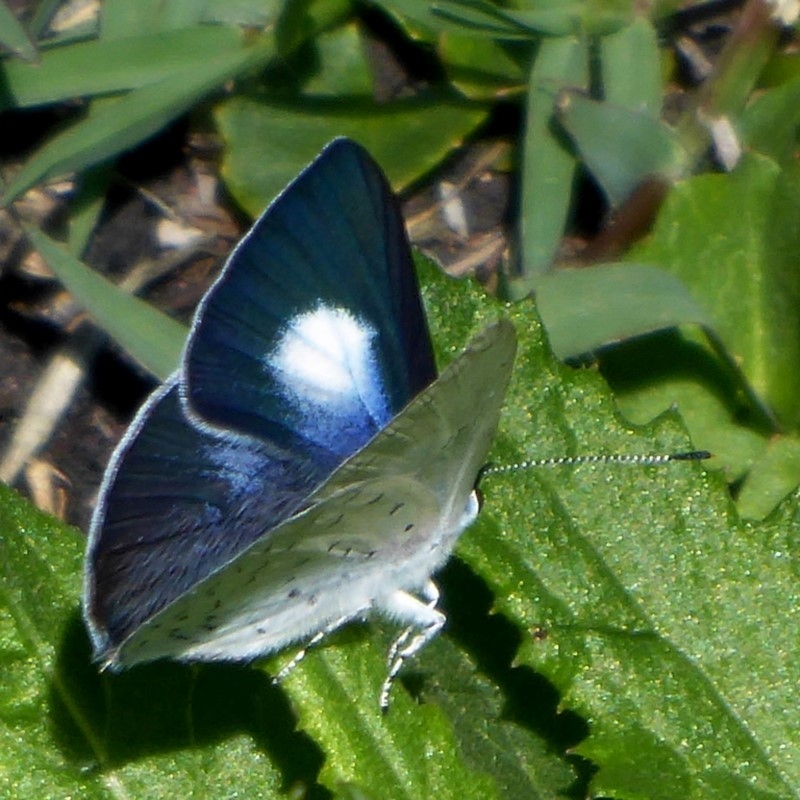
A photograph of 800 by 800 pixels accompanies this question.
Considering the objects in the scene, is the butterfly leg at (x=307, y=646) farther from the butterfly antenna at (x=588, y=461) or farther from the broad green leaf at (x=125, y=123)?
the broad green leaf at (x=125, y=123)

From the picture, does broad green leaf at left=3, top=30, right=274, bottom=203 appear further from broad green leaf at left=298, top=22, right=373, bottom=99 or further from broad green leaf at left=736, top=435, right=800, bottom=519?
broad green leaf at left=736, top=435, right=800, bottom=519

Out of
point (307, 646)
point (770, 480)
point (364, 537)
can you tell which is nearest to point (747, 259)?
point (770, 480)

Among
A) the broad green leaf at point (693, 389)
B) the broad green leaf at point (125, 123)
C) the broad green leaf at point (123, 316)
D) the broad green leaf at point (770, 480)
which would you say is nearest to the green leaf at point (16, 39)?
the broad green leaf at point (125, 123)

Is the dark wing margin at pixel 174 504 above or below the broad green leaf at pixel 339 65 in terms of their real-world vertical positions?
below

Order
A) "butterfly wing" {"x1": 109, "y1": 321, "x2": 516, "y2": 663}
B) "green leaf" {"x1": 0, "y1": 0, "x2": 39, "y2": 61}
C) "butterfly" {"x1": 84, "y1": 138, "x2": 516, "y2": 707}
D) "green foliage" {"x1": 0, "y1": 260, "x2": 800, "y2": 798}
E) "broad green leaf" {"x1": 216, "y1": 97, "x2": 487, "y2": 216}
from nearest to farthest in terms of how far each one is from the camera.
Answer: "butterfly wing" {"x1": 109, "y1": 321, "x2": 516, "y2": 663} < "butterfly" {"x1": 84, "y1": 138, "x2": 516, "y2": 707} < "green foliage" {"x1": 0, "y1": 260, "x2": 800, "y2": 798} < "green leaf" {"x1": 0, "y1": 0, "x2": 39, "y2": 61} < "broad green leaf" {"x1": 216, "y1": 97, "x2": 487, "y2": 216}

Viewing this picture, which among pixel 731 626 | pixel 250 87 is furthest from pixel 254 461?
pixel 250 87

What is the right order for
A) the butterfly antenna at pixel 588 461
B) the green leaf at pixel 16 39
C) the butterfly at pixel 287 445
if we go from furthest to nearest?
the green leaf at pixel 16 39 < the butterfly antenna at pixel 588 461 < the butterfly at pixel 287 445

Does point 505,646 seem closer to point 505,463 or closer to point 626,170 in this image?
point 505,463

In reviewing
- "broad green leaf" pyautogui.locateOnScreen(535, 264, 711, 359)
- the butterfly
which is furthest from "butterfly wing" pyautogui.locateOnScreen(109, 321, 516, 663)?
"broad green leaf" pyautogui.locateOnScreen(535, 264, 711, 359)
